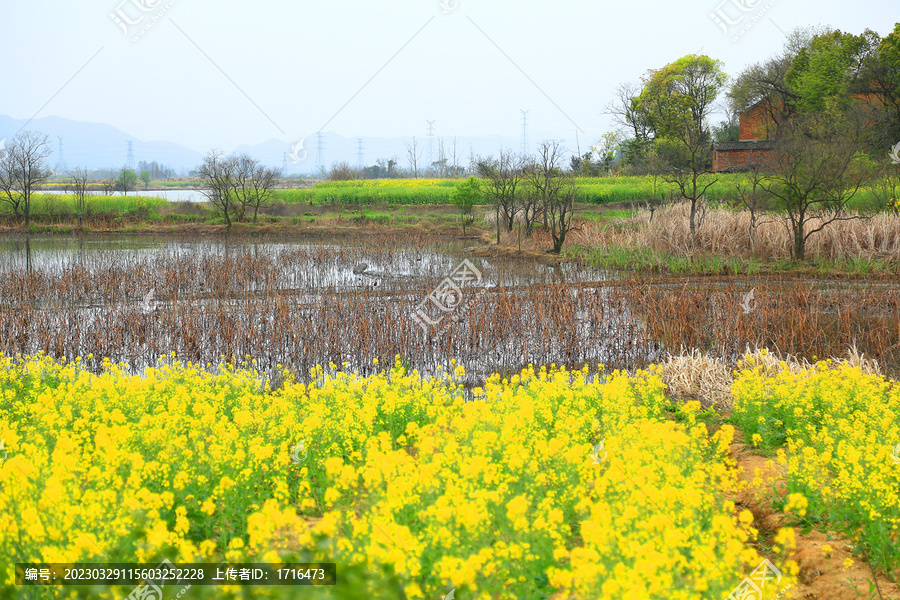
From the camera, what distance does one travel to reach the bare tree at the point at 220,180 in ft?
115

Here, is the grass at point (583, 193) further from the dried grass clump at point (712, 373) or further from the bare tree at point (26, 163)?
the dried grass clump at point (712, 373)

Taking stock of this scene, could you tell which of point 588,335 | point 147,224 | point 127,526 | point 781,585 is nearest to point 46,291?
point 588,335

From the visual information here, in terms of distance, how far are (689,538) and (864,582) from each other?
1.34m

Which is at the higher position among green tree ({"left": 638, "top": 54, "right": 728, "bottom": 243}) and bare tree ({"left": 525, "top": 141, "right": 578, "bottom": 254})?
green tree ({"left": 638, "top": 54, "right": 728, "bottom": 243})

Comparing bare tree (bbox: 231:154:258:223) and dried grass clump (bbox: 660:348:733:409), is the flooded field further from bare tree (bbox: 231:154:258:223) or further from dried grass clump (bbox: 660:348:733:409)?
bare tree (bbox: 231:154:258:223)

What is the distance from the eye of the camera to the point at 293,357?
10.9 metres

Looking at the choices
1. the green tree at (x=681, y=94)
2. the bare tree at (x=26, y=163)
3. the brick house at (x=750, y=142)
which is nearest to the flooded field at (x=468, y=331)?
the bare tree at (x=26, y=163)

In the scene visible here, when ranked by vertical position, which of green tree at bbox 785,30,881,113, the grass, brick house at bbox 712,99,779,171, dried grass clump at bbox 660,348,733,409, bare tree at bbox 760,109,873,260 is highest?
green tree at bbox 785,30,881,113

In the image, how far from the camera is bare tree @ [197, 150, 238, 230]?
35.2 meters

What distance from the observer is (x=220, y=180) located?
3538cm

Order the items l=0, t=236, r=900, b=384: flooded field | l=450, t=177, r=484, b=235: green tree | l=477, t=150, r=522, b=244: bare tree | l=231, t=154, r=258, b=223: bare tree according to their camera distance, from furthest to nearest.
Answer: l=231, t=154, r=258, b=223: bare tree, l=450, t=177, r=484, b=235: green tree, l=477, t=150, r=522, b=244: bare tree, l=0, t=236, r=900, b=384: flooded field

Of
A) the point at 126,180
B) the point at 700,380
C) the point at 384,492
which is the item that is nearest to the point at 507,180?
the point at 700,380

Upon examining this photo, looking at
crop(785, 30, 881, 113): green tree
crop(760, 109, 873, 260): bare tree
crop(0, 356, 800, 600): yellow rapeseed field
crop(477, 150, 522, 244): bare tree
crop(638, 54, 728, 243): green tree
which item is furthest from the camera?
crop(638, 54, 728, 243): green tree

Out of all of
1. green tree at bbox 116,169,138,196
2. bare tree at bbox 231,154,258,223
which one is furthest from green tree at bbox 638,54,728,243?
green tree at bbox 116,169,138,196
